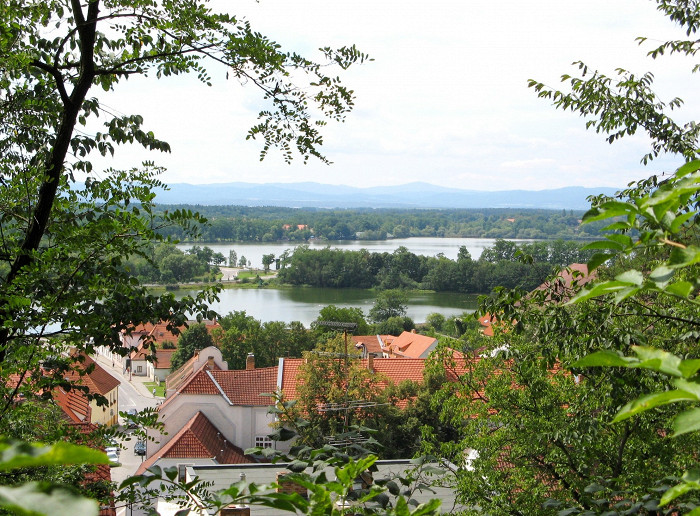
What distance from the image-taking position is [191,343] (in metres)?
31.0

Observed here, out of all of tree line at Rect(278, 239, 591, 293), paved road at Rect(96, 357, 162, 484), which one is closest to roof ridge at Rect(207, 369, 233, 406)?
paved road at Rect(96, 357, 162, 484)

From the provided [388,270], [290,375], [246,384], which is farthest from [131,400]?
[388,270]

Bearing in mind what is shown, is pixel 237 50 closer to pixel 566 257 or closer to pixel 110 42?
pixel 110 42

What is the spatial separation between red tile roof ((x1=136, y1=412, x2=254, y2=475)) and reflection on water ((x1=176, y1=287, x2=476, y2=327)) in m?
22.8

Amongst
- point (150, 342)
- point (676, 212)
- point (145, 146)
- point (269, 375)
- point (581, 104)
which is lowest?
point (269, 375)

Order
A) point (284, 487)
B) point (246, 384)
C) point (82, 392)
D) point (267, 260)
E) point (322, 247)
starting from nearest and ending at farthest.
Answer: point (284, 487) → point (82, 392) → point (246, 384) → point (267, 260) → point (322, 247)

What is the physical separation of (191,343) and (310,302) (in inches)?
914

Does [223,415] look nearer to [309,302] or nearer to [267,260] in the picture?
[309,302]

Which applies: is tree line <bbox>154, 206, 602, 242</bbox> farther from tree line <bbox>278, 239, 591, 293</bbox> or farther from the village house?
the village house

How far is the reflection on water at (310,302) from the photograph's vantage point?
46219 millimetres

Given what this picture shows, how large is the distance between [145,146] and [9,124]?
71 cm

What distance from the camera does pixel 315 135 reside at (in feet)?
13.0

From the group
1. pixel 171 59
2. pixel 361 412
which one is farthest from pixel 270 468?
pixel 171 59

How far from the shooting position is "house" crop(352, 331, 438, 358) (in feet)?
92.1
